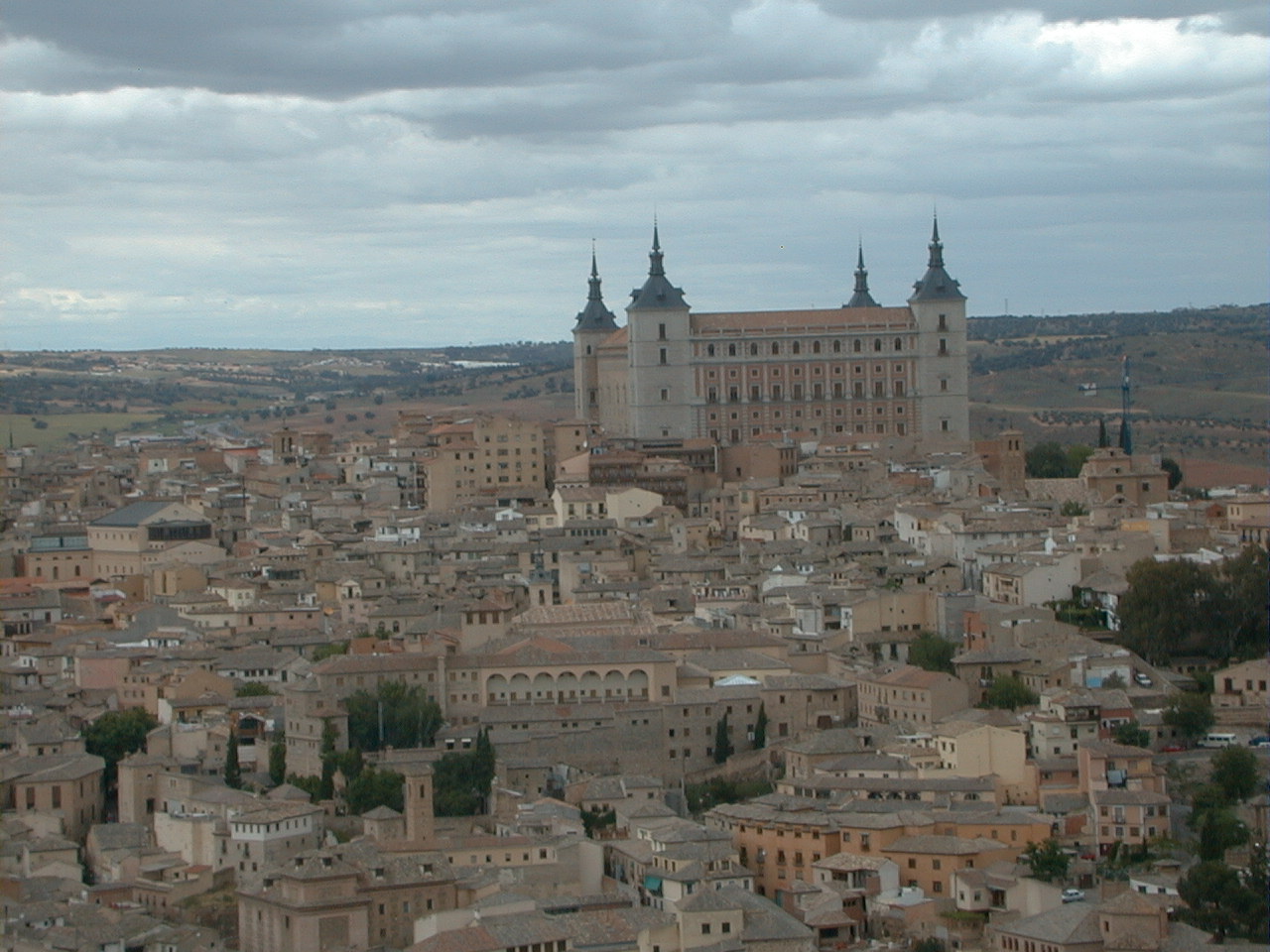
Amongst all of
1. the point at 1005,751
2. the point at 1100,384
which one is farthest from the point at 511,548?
the point at 1100,384

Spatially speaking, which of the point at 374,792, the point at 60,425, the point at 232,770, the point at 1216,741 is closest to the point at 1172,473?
the point at 1216,741

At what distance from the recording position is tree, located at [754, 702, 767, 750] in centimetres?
4722

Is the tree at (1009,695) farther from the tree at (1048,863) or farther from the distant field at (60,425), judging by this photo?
the distant field at (60,425)

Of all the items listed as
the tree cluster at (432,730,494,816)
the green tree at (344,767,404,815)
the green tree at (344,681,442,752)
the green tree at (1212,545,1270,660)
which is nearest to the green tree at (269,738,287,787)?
the green tree at (344,681,442,752)

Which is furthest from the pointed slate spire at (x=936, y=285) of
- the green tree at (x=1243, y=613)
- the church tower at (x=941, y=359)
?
the green tree at (x=1243, y=613)

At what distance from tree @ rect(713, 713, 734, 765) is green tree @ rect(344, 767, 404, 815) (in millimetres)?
5625

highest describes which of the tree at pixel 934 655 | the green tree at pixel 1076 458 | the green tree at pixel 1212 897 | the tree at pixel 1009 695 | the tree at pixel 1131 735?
the green tree at pixel 1076 458

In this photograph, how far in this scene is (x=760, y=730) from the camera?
155ft

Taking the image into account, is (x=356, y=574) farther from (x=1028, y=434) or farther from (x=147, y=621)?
(x=1028, y=434)

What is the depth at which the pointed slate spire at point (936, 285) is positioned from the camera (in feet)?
287

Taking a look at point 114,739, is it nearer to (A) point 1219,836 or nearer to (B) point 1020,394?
(A) point 1219,836

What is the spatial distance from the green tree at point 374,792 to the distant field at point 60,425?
263ft

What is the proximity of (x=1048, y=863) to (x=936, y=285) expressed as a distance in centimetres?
5004

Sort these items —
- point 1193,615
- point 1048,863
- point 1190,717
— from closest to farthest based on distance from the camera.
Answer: point 1048,863 < point 1190,717 < point 1193,615
